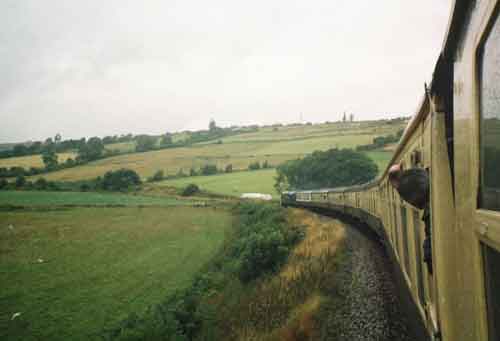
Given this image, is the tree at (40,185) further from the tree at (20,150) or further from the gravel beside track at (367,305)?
the gravel beside track at (367,305)

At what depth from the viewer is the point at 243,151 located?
262ft

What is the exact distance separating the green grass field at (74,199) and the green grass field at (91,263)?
433 centimetres

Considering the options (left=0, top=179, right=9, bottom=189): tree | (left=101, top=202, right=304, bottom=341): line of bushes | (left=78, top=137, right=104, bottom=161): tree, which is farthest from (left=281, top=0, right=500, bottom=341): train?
(left=78, top=137, right=104, bottom=161): tree

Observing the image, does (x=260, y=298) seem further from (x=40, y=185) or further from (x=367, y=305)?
(x=40, y=185)

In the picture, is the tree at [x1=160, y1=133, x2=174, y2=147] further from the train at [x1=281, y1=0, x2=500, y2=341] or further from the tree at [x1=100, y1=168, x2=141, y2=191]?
the train at [x1=281, y1=0, x2=500, y2=341]

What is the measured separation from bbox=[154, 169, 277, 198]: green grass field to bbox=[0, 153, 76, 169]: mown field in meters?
29.6

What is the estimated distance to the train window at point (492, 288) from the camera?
4.09 feet

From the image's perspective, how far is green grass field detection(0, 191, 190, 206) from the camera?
146ft

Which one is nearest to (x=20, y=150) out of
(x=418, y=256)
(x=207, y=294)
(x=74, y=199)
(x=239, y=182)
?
(x=74, y=199)

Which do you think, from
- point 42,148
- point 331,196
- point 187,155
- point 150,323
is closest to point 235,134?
point 187,155

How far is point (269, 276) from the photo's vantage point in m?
14.6

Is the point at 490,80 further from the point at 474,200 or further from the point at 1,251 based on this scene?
the point at 1,251

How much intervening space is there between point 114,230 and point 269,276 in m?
25.7

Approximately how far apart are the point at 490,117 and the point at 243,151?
7873 centimetres
